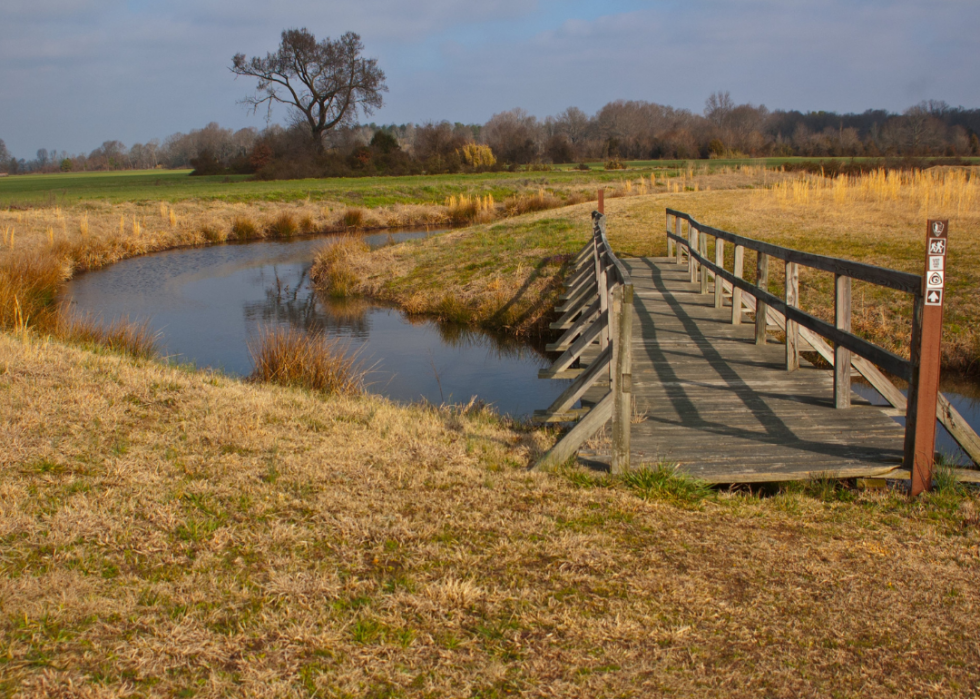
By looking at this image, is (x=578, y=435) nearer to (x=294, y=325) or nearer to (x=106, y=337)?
(x=106, y=337)

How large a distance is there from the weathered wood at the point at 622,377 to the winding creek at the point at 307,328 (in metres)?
2.98

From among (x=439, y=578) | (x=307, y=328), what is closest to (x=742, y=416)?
(x=439, y=578)

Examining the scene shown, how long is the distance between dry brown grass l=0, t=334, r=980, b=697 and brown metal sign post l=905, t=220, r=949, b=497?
0.96ft

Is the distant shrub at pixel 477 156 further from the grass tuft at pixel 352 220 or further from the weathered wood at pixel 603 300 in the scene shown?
the weathered wood at pixel 603 300

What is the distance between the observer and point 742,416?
21.4ft

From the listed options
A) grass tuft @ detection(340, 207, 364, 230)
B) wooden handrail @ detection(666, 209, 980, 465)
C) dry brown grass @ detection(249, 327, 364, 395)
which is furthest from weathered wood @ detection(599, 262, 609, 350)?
grass tuft @ detection(340, 207, 364, 230)

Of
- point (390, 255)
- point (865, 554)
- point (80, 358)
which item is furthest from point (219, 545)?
point (390, 255)

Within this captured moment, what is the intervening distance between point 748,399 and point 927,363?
88.1 inches

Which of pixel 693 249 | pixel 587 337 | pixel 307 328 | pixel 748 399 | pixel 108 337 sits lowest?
pixel 307 328

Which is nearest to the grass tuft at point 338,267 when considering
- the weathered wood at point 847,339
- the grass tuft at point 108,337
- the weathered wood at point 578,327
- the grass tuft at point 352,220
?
the grass tuft at point 108,337

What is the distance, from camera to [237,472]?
5.50 m

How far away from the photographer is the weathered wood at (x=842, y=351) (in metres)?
6.24

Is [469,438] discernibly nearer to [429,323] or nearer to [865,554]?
[865,554]

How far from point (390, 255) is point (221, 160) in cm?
5790
